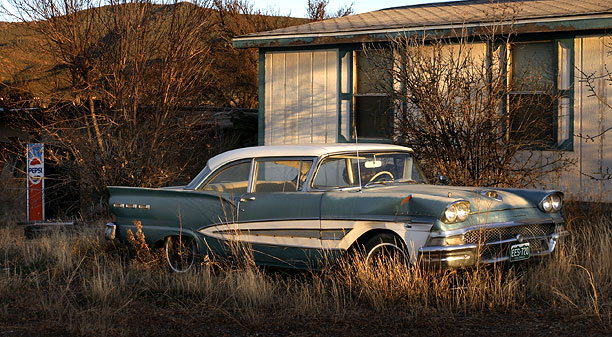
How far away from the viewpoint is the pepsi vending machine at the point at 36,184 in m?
11.7

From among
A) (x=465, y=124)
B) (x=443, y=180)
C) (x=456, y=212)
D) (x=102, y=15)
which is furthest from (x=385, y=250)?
(x=102, y=15)

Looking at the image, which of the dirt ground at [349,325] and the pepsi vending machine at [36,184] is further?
the pepsi vending machine at [36,184]

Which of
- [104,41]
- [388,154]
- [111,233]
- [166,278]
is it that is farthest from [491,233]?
[104,41]

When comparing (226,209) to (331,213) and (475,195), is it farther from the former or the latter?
(475,195)

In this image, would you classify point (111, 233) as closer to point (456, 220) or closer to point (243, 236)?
point (243, 236)

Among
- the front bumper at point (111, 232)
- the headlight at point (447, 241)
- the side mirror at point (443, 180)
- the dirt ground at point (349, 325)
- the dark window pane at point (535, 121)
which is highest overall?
the dark window pane at point (535, 121)

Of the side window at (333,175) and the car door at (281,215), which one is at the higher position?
the side window at (333,175)

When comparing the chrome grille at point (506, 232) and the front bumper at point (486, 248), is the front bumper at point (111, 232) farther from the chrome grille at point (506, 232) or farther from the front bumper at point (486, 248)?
the chrome grille at point (506, 232)

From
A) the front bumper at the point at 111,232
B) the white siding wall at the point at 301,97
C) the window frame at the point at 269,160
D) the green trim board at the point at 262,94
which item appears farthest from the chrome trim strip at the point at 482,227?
the green trim board at the point at 262,94

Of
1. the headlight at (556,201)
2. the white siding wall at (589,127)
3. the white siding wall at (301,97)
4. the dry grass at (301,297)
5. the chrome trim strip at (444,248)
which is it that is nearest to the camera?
the dry grass at (301,297)

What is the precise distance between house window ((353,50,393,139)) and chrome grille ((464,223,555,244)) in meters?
5.43

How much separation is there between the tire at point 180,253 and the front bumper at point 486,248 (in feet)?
8.41

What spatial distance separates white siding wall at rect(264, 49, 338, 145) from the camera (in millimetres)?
12320

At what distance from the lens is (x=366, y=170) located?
277 inches
